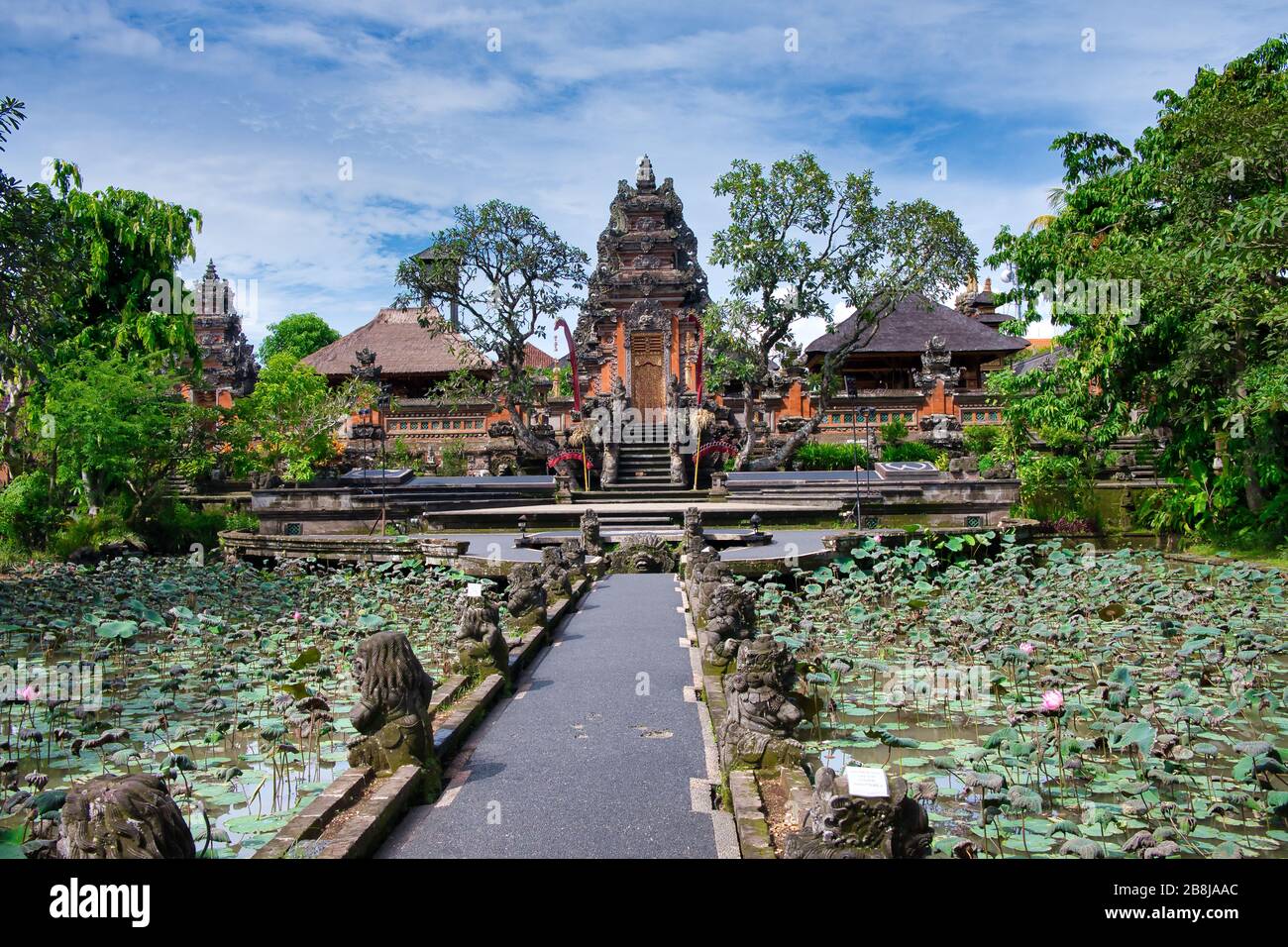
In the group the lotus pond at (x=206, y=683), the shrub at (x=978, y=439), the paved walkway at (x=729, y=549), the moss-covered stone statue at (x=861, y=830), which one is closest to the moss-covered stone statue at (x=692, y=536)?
the paved walkway at (x=729, y=549)

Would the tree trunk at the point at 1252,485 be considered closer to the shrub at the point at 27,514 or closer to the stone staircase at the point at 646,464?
the stone staircase at the point at 646,464

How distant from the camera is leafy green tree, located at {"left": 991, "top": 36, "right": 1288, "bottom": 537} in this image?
13.4 meters

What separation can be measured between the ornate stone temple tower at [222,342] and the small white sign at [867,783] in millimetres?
34155

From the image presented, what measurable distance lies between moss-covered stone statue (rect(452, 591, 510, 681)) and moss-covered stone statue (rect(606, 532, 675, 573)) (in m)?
7.16

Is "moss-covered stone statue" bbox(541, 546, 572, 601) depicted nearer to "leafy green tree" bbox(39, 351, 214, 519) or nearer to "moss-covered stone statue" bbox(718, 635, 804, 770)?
"moss-covered stone statue" bbox(718, 635, 804, 770)

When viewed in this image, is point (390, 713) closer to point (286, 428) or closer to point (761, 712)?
point (761, 712)

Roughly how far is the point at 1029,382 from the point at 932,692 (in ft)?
42.4

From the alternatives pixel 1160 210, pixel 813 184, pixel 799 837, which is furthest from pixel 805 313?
pixel 799 837

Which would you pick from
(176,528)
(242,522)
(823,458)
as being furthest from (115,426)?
(823,458)

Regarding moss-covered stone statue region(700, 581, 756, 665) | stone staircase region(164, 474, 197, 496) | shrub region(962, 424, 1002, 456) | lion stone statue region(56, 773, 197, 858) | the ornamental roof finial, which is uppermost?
the ornamental roof finial

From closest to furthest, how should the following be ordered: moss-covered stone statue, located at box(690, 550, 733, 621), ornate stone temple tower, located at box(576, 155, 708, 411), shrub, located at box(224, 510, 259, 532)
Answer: moss-covered stone statue, located at box(690, 550, 733, 621), shrub, located at box(224, 510, 259, 532), ornate stone temple tower, located at box(576, 155, 708, 411)

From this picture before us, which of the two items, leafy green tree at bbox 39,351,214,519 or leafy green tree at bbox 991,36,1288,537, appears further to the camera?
leafy green tree at bbox 39,351,214,519

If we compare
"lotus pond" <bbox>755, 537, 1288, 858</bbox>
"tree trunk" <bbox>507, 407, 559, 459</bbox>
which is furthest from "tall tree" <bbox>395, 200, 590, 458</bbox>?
"lotus pond" <bbox>755, 537, 1288, 858</bbox>

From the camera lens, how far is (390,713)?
521 centimetres
